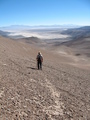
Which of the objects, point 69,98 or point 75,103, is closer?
point 75,103

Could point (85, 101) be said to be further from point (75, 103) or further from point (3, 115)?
point (3, 115)

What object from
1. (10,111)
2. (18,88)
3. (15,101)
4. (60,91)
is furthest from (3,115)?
(60,91)

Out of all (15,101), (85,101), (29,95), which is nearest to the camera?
(15,101)

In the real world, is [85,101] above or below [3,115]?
Answer: below

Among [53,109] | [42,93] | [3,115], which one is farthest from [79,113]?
[3,115]

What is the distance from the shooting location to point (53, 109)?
6.73 m

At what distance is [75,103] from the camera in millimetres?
7676

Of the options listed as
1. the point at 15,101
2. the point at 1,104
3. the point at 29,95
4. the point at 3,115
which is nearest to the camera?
the point at 3,115

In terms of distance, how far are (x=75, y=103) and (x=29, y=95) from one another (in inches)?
77.2

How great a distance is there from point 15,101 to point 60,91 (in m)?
2.92

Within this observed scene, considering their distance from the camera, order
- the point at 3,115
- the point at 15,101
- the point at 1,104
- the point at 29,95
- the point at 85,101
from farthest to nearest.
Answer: the point at 85,101
the point at 29,95
the point at 15,101
the point at 1,104
the point at 3,115

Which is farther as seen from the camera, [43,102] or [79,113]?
[43,102]

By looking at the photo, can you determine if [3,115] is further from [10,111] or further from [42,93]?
[42,93]

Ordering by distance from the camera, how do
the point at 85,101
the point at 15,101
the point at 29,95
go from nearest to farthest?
1. the point at 15,101
2. the point at 29,95
3. the point at 85,101
